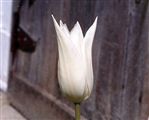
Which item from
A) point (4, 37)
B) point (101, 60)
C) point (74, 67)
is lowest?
point (4, 37)

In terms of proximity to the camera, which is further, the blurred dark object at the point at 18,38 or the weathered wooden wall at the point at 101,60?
the blurred dark object at the point at 18,38

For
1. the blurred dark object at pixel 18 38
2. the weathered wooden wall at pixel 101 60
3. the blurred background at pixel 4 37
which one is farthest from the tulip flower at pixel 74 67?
the blurred background at pixel 4 37

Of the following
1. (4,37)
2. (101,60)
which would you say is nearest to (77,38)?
(101,60)

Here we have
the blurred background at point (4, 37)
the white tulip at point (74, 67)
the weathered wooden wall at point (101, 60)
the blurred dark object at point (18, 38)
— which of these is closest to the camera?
the white tulip at point (74, 67)

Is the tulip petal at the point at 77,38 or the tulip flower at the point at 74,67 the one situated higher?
the tulip petal at the point at 77,38

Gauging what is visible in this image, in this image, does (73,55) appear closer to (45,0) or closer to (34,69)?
(45,0)

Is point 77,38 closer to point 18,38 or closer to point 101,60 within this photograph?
point 101,60

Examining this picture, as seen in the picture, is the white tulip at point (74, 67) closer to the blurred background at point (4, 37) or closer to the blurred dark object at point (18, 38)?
the blurred dark object at point (18, 38)

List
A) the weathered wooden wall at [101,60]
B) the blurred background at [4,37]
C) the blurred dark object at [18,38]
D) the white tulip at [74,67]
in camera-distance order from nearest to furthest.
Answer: the white tulip at [74,67] < the weathered wooden wall at [101,60] < the blurred dark object at [18,38] < the blurred background at [4,37]
